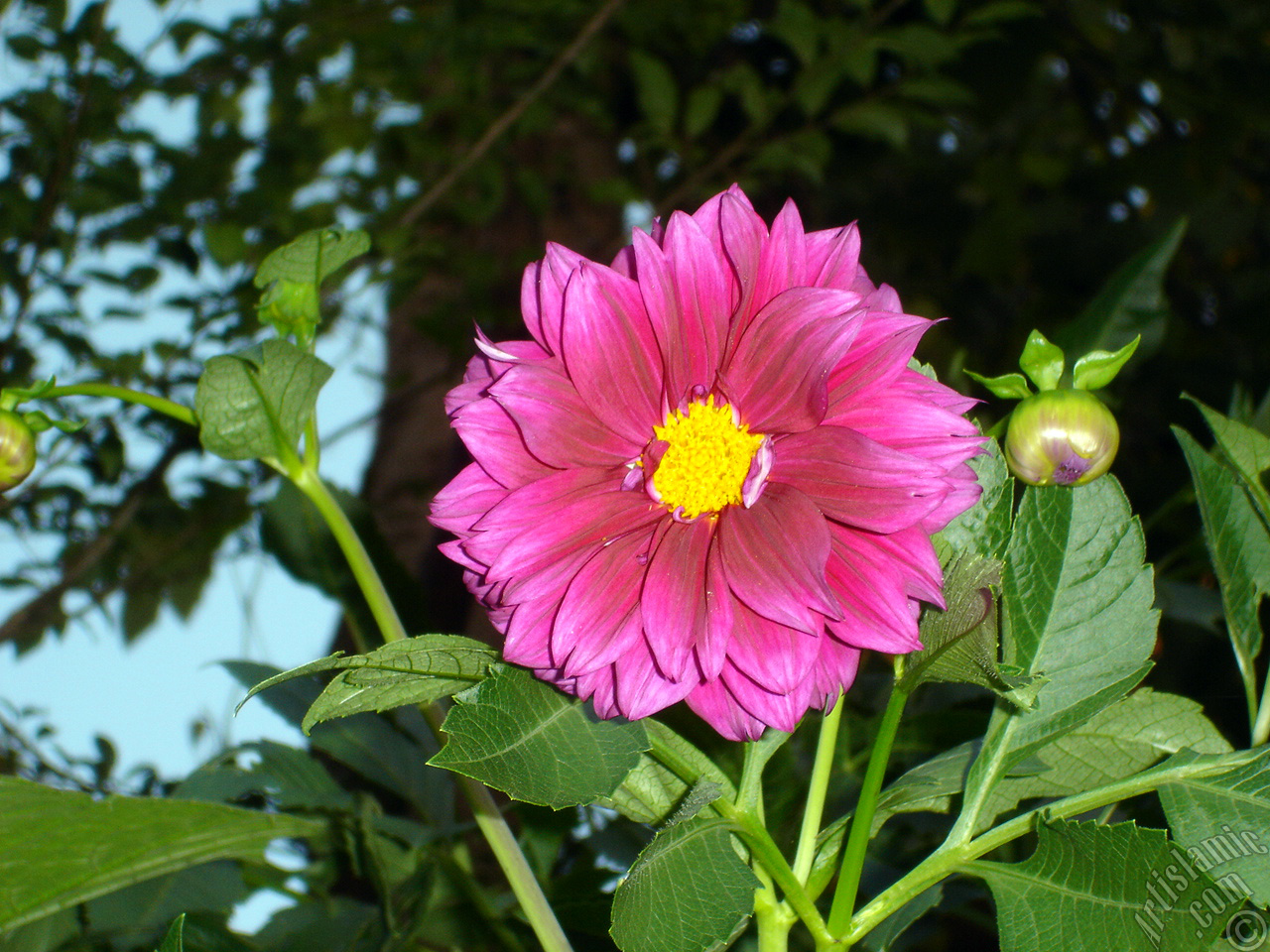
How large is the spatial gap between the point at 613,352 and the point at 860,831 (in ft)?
0.57

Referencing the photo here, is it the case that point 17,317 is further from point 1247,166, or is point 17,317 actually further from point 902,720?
point 1247,166

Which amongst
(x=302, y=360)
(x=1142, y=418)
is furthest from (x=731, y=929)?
(x=1142, y=418)

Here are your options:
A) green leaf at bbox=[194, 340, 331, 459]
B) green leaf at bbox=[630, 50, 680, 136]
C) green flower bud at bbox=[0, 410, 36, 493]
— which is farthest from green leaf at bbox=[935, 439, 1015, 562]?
green leaf at bbox=[630, 50, 680, 136]

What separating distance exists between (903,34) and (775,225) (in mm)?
968

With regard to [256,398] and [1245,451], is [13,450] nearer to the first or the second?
[256,398]

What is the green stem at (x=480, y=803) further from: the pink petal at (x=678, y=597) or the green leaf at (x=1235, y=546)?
the green leaf at (x=1235, y=546)

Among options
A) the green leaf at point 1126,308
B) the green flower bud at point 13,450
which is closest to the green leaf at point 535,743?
the green flower bud at point 13,450

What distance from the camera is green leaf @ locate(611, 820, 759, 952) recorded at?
1.00 feet

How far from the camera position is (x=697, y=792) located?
1.11ft

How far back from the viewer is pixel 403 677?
0.33 m

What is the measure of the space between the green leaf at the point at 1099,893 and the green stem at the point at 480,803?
16 cm

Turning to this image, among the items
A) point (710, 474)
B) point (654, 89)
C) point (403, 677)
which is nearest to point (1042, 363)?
point (710, 474)

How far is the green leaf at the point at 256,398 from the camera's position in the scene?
0.41 m

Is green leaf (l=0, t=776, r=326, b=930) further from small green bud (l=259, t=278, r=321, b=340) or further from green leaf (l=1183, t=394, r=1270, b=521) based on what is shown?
green leaf (l=1183, t=394, r=1270, b=521)
